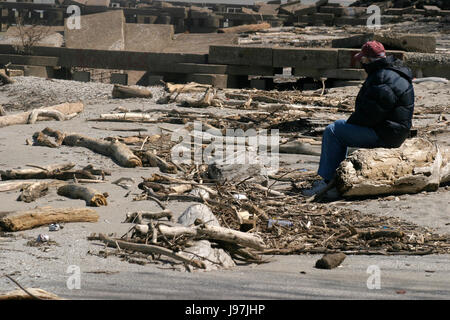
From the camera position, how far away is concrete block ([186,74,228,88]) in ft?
54.2

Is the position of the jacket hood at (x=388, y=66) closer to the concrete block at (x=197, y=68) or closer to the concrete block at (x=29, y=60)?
the concrete block at (x=197, y=68)

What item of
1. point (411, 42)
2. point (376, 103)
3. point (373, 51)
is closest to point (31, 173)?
point (376, 103)

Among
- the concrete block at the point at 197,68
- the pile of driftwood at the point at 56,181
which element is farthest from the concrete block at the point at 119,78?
the pile of driftwood at the point at 56,181

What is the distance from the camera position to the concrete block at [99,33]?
1981 centimetres

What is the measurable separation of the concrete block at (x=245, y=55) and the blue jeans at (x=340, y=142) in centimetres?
872

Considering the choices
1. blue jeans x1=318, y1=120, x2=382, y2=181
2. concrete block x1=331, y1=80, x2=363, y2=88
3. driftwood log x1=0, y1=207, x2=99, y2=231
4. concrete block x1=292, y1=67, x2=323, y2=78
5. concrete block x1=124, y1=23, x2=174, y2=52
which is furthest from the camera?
→ concrete block x1=124, y1=23, x2=174, y2=52

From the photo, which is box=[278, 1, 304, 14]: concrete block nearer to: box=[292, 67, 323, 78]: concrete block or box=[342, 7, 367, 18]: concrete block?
box=[342, 7, 367, 18]: concrete block

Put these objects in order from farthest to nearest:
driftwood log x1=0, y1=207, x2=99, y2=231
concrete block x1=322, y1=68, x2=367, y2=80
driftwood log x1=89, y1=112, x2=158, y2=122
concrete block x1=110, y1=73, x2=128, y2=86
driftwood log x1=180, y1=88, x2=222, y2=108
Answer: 1. concrete block x1=110, y1=73, x2=128, y2=86
2. concrete block x1=322, y1=68, x2=367, y2=80
3. driftwood log x1=180, y1=88, x2=222, y2=108
4. driftwood log x1=89, y1=112, x2=158, y2=122
5. driftwood log x1=0, y1=207, x2=99, y2=231

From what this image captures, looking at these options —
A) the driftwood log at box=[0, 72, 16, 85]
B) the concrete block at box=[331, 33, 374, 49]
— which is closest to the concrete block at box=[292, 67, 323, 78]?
the concrete block at box=[331, 33, 374, 49]

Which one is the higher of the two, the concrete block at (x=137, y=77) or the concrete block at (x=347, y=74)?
the concrete block at (x=347, y=74)

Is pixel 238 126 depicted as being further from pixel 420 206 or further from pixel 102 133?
pixel 420 206

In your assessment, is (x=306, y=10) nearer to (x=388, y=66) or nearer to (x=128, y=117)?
(x=128, y=117)

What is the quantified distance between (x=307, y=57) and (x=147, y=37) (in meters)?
5.87

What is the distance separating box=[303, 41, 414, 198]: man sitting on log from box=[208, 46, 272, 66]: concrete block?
346 inches
